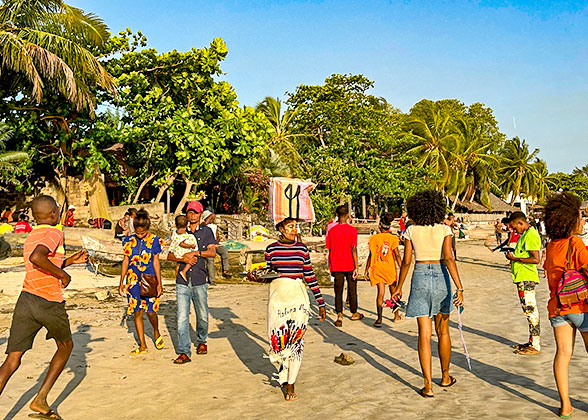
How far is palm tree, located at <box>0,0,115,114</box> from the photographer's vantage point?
16.2 metres

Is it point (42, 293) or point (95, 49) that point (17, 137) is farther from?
point (42, 293)

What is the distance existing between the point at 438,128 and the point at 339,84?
34.3ft

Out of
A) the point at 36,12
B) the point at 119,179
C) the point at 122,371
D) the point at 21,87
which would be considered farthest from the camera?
the point at 119,179

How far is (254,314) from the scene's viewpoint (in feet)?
31.3

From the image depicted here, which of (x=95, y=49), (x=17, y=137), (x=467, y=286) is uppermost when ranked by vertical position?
(x=95, y=49)

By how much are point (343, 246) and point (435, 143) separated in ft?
118

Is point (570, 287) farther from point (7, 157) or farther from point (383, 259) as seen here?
point (7, 157)

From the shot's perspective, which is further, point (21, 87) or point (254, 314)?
point (21, 87)

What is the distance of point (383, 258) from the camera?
8609 millimetres

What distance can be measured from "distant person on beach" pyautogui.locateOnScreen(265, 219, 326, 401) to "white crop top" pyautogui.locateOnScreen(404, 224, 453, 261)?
105 cm

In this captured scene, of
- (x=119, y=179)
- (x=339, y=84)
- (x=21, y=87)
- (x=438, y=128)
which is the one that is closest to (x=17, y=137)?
(x=21, y=87)

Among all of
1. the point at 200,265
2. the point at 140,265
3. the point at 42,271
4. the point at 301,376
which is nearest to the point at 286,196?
the point at 200,265

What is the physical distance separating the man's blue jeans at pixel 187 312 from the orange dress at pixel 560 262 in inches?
150

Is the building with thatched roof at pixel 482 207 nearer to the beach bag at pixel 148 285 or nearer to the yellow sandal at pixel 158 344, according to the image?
the yellow sandal at pixel 158 344
